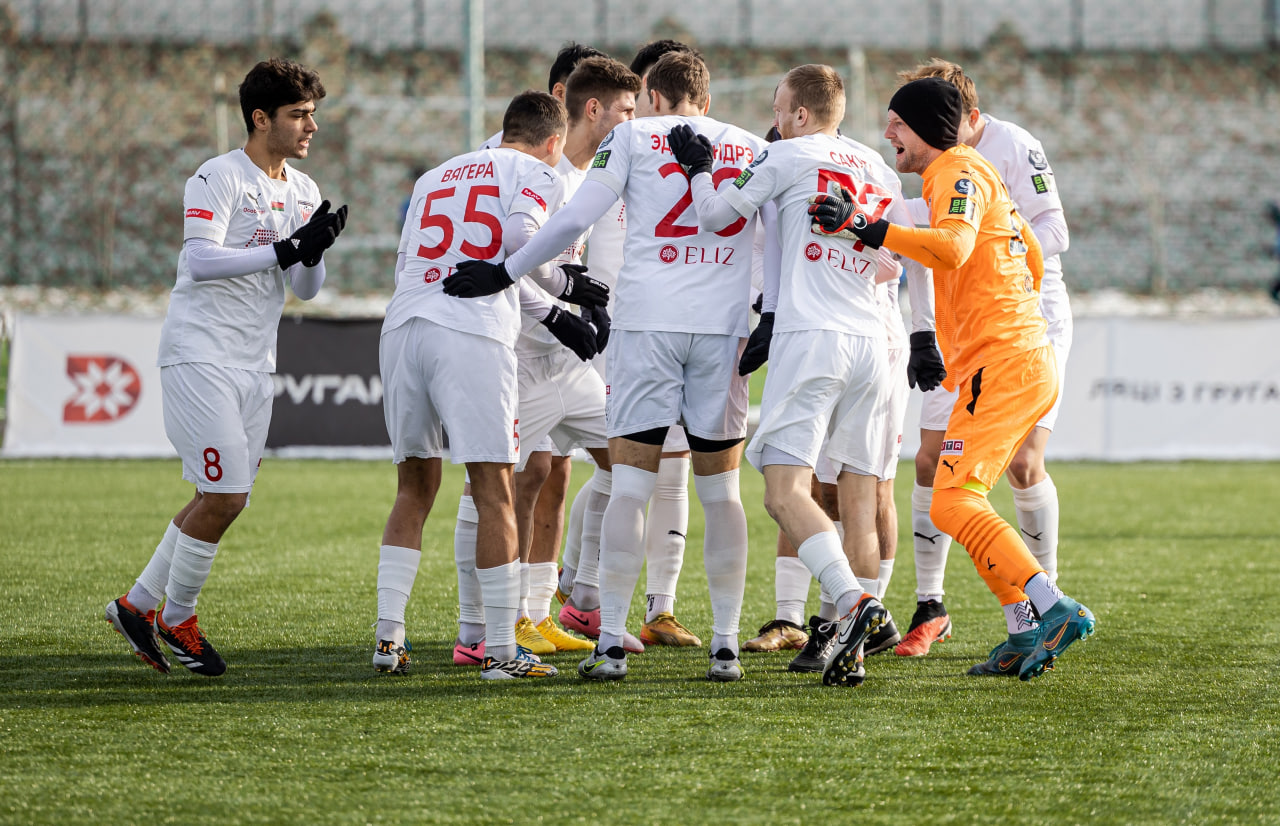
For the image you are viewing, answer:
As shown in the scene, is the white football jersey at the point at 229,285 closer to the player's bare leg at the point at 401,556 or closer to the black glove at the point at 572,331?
the player's bare leg at the point at 401,556

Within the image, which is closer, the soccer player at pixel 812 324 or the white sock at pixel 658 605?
the soccer player at pixel 812 324

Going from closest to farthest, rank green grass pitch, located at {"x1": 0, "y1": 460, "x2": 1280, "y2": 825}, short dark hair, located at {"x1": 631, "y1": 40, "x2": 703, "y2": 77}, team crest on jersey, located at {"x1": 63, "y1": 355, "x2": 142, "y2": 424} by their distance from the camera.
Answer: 1. green grass pitch, located at {"x1": 0, "y1": 460, "x2": 1280, "y2": 825}
2. short dark hair, located at {"x1": 631, "y1": 40, "x2": 703, "y2": 77}
3. team crest on jersey, located at {"x1": 63, "y1": 355, "x2": 142, "y2": 424}

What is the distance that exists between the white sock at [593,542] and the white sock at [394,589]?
3.51ft

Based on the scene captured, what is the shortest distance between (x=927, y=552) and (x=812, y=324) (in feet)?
4.69

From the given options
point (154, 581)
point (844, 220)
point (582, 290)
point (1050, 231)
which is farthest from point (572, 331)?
point (1050, 231)

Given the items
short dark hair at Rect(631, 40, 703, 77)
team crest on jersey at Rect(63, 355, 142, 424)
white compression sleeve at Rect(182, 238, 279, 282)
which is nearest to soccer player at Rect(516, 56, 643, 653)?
short dark hair at Rect(631, 40, 703, 77)

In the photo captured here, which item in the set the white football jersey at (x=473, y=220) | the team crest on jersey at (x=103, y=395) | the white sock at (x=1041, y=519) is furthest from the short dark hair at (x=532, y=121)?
the team crest on jersey at (x=103, y=395)

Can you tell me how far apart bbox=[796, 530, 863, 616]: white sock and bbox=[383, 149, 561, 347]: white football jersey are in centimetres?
119

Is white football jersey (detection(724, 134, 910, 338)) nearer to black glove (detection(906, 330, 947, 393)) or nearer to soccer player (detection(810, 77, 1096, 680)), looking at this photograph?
soccer player (detection(810, 77, 1096, 680))

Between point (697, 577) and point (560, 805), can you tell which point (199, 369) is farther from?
point (697, 577)

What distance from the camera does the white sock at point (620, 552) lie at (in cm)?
434

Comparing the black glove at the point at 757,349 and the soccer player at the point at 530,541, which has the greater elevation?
the black glove at the point at 757,349

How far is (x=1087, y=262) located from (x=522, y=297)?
19.3m

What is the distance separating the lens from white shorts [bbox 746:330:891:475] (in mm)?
4234
